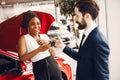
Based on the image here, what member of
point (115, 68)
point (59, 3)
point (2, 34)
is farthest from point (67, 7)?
point (115, 68)

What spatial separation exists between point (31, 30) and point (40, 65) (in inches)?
17.8

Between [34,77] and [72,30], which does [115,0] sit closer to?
[72,30]

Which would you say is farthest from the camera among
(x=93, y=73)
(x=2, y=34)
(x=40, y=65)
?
(x=2, y=34)

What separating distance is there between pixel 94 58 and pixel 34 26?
3.76ft

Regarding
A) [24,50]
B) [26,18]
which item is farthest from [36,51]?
[26,18]

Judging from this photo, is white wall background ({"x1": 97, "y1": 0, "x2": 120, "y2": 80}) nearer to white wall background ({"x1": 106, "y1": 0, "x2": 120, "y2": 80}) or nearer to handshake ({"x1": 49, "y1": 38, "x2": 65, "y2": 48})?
white wall background ({"x1": 106, "y1": 0, "x2": 120, "y2": 80})

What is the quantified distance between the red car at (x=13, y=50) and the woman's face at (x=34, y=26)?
93 mm

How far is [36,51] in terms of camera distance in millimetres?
2910

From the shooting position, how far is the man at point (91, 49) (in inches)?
84.9

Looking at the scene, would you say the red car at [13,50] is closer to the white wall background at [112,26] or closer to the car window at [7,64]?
the car window at [7,64]

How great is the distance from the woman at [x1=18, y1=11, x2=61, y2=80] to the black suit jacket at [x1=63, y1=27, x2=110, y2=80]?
0.74m

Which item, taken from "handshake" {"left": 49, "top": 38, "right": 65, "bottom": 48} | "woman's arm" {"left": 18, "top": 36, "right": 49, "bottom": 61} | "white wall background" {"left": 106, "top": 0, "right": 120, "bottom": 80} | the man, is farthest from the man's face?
"white wall background" {"left": 106, "top": 0, "right": 120, "bottom": 80}

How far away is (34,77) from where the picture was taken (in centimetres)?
311

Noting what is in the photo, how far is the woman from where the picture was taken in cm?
296
